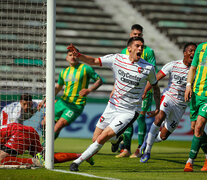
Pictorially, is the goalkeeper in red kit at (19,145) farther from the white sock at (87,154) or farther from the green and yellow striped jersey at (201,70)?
the green and yellow striped jersey at (201,70)

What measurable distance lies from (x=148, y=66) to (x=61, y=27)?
43.5 ft

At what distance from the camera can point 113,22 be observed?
19.5 m

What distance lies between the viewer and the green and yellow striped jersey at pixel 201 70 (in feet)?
19.3

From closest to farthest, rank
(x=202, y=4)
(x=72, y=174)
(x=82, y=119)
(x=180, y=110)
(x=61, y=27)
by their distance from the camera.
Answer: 1. (x=72, y=174)
2. (x=180, y=110)
3. (x=82, y=119)
4. (x=61, y=27)
5. (x=202, y=4)

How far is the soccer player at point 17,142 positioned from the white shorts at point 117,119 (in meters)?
0.90

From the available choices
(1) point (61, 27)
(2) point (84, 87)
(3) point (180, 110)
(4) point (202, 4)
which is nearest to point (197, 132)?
(3) point (180, 110)

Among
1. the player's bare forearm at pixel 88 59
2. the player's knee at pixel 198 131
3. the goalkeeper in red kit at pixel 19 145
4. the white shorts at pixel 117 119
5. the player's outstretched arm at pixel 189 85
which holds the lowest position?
the goalkeeper in red kit at pixel 19 145

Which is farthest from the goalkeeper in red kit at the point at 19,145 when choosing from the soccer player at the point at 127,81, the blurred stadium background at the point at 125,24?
the blurred stadium background at the point at 125,24

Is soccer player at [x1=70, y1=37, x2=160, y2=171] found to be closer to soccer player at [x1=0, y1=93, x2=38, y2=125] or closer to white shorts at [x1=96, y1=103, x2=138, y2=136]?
white shorts at [x1=96, y1=103, x2=138, y2=136]

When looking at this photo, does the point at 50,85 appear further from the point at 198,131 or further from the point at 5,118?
the point at 198,131

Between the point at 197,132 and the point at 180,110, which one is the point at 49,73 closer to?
the point at 197,132

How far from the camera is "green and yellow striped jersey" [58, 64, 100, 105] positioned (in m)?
8.41

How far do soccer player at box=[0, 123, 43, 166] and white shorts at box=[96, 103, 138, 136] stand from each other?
2.96 feet

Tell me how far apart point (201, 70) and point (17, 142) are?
260cm
